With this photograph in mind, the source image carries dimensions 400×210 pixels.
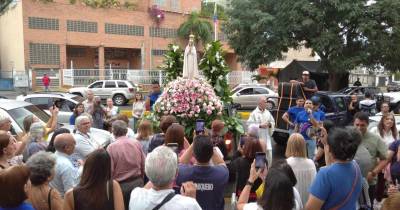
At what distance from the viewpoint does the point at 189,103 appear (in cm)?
764

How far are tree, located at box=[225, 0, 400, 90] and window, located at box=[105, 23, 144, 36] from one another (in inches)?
717

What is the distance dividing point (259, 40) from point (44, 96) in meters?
13.1

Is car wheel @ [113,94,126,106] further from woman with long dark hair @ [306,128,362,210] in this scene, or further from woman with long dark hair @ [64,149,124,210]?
woman with long dark hair @ [306,128,362,210]

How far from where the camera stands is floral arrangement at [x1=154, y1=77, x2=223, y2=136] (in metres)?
7.62

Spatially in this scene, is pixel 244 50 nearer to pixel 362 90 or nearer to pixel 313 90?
pixel 362 90

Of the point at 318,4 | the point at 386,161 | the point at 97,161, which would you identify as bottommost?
the point at 386,161

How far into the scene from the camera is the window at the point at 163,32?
41281mm

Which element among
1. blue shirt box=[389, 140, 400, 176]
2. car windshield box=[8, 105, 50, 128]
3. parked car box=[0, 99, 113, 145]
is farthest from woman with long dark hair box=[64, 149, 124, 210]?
car windshield box=[8, 105, 50, 128]

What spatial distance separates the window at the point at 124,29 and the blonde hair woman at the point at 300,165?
36218 millimetres

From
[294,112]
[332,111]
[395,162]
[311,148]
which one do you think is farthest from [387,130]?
[332,111]

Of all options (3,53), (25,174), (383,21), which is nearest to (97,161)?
(25,174)

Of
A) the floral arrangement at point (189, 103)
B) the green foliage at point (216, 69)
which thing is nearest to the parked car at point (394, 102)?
the green foliage at point (216, 69)

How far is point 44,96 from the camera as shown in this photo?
13.2 m

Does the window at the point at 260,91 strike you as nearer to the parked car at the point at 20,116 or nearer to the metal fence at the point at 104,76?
the metal fence at the point at 104,76
